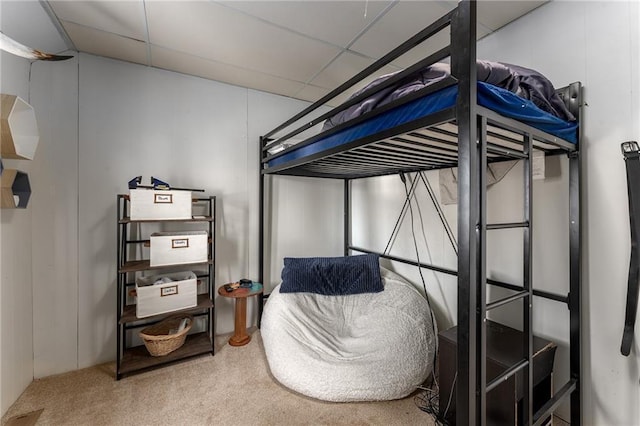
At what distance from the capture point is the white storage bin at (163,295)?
1974 millimetres

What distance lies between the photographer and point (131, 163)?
7.47 feet

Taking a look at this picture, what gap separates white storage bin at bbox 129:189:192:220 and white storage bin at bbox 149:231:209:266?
162mm

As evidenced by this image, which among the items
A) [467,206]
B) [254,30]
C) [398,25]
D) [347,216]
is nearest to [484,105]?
[467,206]

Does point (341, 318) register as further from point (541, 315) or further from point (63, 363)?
point (63, 363)

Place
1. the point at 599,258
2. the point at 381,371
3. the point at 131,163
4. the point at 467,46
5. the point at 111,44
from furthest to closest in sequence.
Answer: the point at 131,163 < the point at 111,44 < the point at 381,371 < the point at 599,258 < the point at 467,46

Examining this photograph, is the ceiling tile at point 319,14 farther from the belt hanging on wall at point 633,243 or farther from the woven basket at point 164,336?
the woven basket at point 164,336

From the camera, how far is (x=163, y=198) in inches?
80.7

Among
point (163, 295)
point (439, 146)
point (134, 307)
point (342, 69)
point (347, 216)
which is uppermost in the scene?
point (342, 69)

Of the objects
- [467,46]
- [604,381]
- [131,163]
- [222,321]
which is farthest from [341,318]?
[131,163]

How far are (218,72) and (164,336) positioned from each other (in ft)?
7.64

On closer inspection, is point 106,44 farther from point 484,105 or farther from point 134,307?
point 484,105

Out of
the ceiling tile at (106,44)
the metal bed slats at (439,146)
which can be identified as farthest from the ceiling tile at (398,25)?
the ceiling tile at (106,44)

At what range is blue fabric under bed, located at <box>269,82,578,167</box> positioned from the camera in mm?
966

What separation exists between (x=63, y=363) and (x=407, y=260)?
3.02 meters
